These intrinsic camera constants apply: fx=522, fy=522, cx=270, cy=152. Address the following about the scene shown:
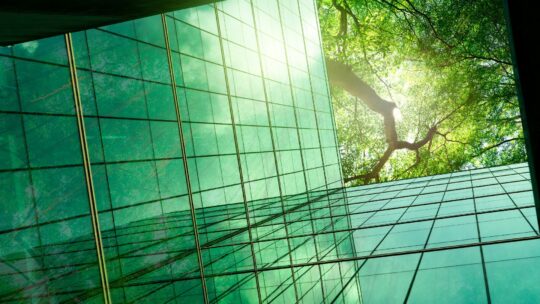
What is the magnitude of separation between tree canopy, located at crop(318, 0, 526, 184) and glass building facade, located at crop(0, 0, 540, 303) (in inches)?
770

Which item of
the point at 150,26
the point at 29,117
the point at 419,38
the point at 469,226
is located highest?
the point at 419,38

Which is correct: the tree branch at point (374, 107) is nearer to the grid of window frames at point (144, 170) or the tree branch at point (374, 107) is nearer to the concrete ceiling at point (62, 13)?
the grid of window frames at point (144, 170)

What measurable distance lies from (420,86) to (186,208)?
107 ft

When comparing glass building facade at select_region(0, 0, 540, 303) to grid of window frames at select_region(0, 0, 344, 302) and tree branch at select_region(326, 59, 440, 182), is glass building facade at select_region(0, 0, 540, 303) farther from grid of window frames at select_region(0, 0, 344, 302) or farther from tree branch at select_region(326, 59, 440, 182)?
tree branch at select_region(326, 59, 440, 182)

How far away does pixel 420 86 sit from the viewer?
4428 cm

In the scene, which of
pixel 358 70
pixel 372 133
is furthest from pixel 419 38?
pixel 372 133

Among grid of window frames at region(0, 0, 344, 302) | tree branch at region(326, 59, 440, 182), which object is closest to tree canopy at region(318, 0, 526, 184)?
tree branch at region(326, 59, 440, 182)

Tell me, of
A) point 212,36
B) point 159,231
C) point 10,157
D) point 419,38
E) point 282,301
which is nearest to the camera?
point 282,301

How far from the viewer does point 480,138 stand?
42656 millimetres

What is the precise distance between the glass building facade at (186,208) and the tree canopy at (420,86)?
19.6 metres

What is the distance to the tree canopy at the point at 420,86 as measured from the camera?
37906mm

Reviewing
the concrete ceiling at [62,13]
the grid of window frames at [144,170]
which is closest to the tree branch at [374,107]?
the grid of window frames at [144,170]

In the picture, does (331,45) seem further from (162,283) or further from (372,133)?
(162,283)

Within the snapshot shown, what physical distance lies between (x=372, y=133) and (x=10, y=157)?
4059 cm
